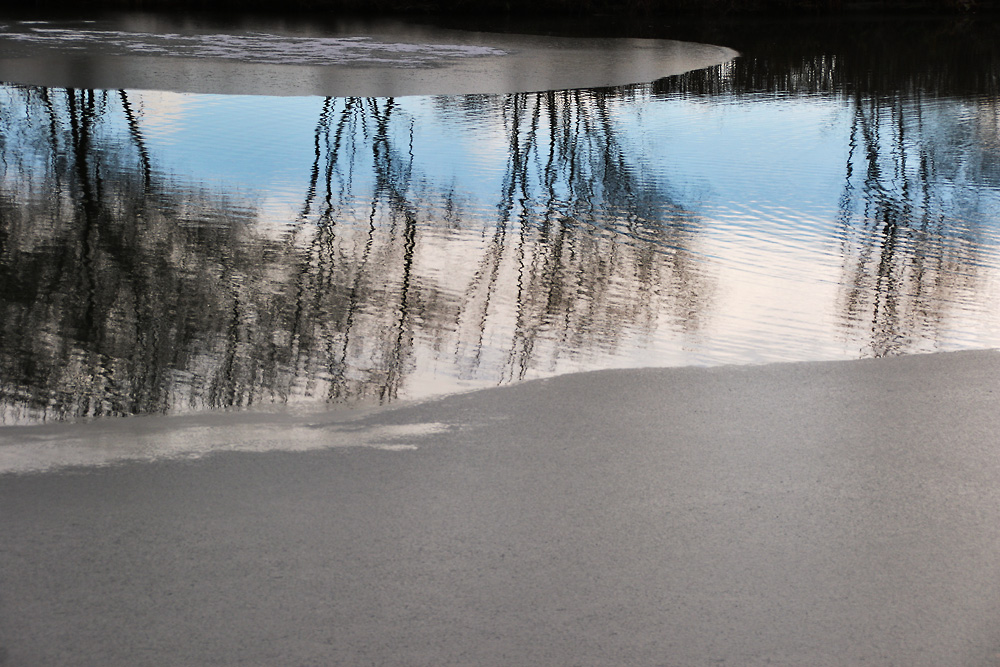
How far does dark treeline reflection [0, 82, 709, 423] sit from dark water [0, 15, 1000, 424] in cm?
2

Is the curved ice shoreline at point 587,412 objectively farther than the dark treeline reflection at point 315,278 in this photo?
No

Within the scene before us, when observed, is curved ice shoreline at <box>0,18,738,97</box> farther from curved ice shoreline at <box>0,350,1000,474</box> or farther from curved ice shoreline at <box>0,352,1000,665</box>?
curved ice shoreline at <box>0,352,1000,665</box>

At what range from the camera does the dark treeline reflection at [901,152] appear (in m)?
6.33

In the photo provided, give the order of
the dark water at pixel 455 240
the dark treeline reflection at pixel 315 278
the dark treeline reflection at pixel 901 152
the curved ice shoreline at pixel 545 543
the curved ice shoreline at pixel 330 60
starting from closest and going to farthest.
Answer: the curved ice shoreline at pixel 545 543 → the dark treeline reflection at pixel 315 278 → the dark water at pixel 455 240 → the dark treeline reflection at pixel 901 152 → the curved ice shoreline at pixel 330 60

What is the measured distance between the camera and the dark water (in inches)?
207

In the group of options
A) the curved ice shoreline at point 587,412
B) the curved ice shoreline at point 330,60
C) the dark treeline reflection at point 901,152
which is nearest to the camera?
the curved ice shoreline at point 587,412

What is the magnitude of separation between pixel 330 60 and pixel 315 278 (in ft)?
34.8

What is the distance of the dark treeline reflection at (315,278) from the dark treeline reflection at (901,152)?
3.49 ft

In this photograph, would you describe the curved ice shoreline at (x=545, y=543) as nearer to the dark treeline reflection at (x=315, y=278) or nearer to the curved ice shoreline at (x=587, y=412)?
the curved ice shoreline at (x=587, y=412)

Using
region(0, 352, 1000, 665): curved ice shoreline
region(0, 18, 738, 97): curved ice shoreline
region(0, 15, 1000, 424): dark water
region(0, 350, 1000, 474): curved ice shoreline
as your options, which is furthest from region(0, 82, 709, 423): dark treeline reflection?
region(0, 18, 738, 97): curved ice shoreline

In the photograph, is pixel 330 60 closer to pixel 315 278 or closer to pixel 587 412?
pixel 315 278

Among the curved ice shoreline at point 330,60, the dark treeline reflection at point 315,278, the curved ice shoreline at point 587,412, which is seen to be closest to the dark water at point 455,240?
the dark treeline reflection at point 315,278

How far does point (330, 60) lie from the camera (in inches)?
646

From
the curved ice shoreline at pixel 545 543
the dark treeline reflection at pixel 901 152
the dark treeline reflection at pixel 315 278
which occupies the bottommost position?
the curved ice shoreline at pixel 545 543
